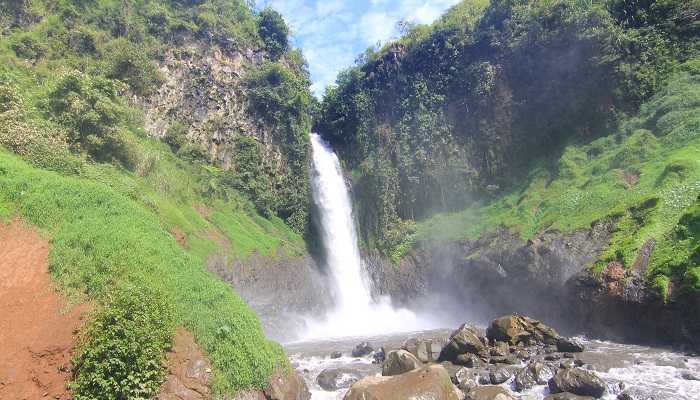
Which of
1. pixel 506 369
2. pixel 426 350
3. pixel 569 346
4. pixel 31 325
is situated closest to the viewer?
pixel 31 325

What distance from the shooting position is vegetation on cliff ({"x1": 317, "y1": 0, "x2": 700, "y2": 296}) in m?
26.5

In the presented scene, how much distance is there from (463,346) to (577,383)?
5.28 metres

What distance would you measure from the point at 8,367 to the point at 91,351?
5.80 ft

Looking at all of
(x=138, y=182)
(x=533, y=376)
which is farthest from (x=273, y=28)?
(x=533, y=376)

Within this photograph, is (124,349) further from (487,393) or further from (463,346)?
(463,346)

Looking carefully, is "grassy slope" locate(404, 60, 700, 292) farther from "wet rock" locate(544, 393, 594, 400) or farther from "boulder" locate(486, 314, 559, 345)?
"wet rock" locate(544, 393, 594, 400)

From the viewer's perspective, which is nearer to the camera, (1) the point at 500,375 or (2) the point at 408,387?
(2) the point at 408,387

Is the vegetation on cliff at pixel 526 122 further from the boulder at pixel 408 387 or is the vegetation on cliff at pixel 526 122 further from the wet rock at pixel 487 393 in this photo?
the boulder at pixel 408 387

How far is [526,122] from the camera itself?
3794cm

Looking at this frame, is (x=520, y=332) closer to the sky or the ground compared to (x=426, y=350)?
closer to the sky

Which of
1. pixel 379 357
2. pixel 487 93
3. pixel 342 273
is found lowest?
Answer: pixel 379 357

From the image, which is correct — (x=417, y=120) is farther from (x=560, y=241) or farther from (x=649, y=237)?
(x=649, y=237)

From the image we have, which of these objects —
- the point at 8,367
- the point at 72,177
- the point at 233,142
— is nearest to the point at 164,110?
the point at 233,142

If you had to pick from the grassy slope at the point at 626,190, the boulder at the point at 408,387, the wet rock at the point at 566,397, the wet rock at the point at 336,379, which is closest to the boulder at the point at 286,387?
the wet rock at the point at 336,379
